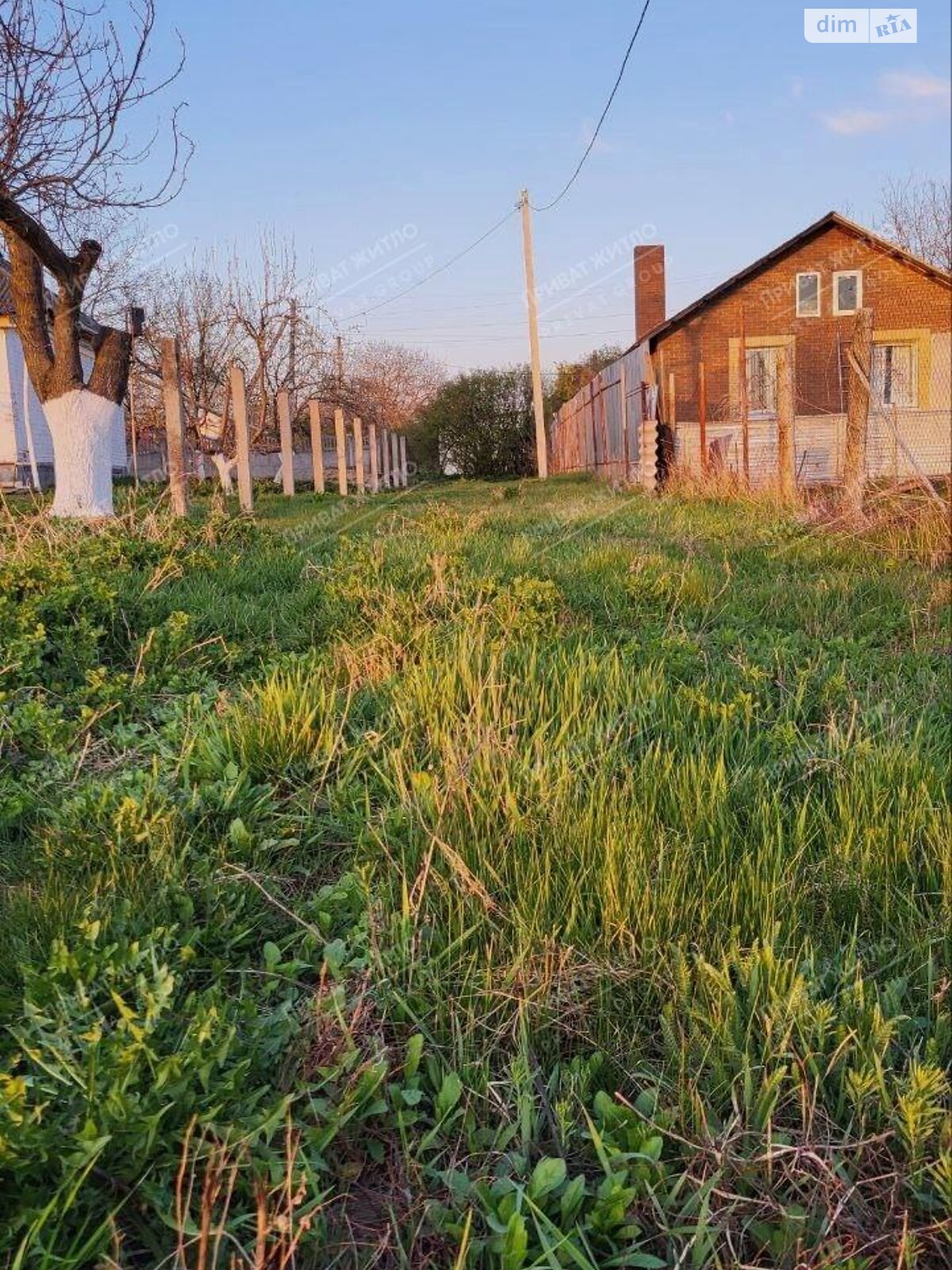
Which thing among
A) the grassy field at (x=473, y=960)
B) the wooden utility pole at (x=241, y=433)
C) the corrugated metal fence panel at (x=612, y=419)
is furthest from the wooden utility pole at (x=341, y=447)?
the grassy field at (x=473, y=960)

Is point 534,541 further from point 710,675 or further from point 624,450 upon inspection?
point 624,450

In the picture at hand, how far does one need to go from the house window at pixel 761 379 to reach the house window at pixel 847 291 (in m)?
1.74

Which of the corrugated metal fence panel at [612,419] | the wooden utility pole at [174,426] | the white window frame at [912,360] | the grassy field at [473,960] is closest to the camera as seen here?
the grassy field at [473,960]

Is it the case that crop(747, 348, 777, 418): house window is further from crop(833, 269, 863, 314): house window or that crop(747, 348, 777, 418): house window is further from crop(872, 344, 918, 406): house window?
crop(872, 344, 918, 406): house window

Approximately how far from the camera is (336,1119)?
1.53m

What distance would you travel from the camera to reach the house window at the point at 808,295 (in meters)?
22.2

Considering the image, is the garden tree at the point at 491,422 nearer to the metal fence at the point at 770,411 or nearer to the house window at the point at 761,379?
the metal fence at the point at 770,411

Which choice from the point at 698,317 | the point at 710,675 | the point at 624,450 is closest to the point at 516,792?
the point at 710,675

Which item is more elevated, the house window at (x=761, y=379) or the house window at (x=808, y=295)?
the house window at (x=808, y=295)

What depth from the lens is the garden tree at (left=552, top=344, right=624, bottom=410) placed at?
4769cm

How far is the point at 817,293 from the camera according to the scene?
73.5ft

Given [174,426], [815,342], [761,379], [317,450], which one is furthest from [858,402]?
[815,342]

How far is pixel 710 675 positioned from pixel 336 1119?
260 centimetres

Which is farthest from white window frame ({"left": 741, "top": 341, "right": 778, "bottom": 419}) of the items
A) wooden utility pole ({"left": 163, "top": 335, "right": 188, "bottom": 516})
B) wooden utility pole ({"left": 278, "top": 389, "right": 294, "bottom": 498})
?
wooden utility pole ({"left": 163, "top": 335, "right": 188, "bottom": 516})
